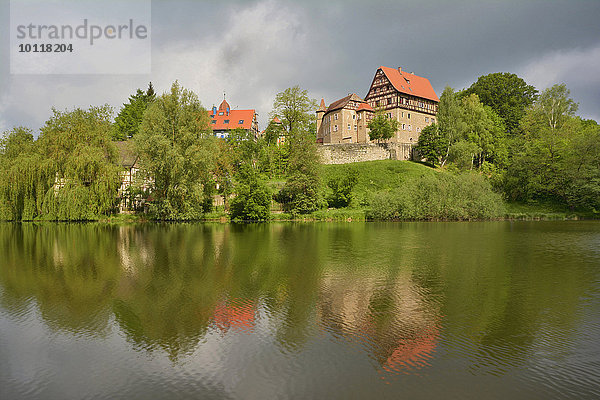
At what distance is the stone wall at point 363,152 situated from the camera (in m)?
64.2

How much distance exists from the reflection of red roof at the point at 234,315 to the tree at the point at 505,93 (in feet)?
262

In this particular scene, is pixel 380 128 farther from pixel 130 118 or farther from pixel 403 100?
pixel 130 118

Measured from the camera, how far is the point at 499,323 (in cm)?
881

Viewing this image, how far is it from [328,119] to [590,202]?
4708 centimetres

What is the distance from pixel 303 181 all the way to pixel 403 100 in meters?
38.7

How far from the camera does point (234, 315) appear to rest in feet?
30.4

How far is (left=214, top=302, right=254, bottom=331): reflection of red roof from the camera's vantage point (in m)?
8.55

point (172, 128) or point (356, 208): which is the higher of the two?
point (172, 128)

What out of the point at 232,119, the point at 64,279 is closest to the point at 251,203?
the point at 64,279

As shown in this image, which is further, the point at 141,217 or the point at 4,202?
the point at 141,217

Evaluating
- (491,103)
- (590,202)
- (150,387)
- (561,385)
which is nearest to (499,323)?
(561,385)

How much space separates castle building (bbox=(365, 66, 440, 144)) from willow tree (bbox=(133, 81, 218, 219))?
41.1 metres

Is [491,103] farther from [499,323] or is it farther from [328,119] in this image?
[499,323]

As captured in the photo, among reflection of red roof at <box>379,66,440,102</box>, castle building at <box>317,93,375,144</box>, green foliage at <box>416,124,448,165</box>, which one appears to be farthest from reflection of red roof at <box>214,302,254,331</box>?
reflection of red roof at <box>379,66,440,102</box>
